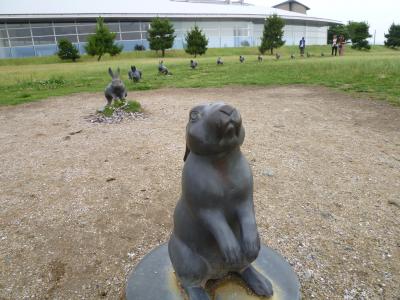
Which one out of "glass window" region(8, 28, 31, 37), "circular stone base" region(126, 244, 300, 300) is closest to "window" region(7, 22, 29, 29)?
"glass window" region(8, 28, 31, 37)

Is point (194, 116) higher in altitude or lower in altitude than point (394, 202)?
higher

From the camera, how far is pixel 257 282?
6.88 feet

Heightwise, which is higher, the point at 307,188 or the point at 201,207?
the point at 201,207

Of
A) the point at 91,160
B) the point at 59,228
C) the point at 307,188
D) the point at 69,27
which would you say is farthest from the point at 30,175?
the point at 69,27

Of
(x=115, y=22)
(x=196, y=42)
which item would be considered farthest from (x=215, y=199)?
(x=115, y=22)

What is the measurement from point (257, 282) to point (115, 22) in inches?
1697

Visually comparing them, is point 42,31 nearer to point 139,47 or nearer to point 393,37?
point 139,47

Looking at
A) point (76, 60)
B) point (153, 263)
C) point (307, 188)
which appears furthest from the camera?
point (76, 60)

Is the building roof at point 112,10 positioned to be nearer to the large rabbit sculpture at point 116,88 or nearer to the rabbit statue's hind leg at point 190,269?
the large rabbit sculpture at point 116,88

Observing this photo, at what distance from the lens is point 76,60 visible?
32219 mm

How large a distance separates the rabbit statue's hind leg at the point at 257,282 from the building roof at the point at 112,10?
41.3 m

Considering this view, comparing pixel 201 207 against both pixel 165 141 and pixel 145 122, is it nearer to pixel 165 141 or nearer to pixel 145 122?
pixel 165 141

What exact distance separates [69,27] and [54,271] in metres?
41.0

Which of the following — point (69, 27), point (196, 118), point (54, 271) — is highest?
point (69, 27)
